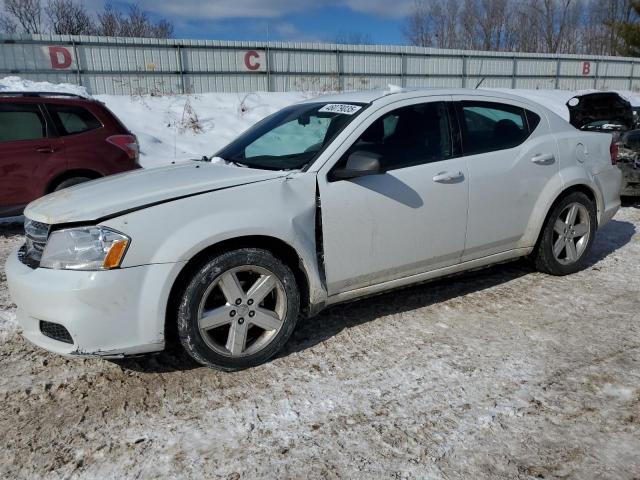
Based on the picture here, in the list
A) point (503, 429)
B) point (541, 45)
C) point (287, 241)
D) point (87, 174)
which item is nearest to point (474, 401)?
point (503, 429)

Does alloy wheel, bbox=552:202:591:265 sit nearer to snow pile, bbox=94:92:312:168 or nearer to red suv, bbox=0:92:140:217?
red suv, bbox=0:92:140:217

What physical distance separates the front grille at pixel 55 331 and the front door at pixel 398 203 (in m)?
1.52

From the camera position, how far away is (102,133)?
670 centimetres

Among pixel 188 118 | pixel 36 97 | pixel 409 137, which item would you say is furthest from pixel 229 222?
pixel 188 118

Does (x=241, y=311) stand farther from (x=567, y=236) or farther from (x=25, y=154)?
(x=25, y=154)

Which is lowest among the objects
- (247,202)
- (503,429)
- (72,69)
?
(503,429)

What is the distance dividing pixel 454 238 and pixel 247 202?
5.30ft

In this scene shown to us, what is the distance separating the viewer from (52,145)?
639cm

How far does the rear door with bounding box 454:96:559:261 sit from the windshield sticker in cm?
85

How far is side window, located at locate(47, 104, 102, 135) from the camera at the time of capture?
256 inches

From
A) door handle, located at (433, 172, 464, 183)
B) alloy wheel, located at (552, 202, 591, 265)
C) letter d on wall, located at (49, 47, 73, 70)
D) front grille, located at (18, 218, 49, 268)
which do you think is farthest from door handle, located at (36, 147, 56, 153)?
letter d on wall, located at (49, 47, 73, 70)

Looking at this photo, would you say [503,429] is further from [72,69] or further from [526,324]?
[72,69]

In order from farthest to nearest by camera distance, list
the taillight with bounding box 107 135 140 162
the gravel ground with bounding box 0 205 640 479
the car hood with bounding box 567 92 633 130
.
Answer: the car hood with bounding box 567 92 633 130, the taillight with bounding box 107 135 140 162, the gravel ground with bounding box 0 205 640 479

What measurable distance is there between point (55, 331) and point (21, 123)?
4.41 m
